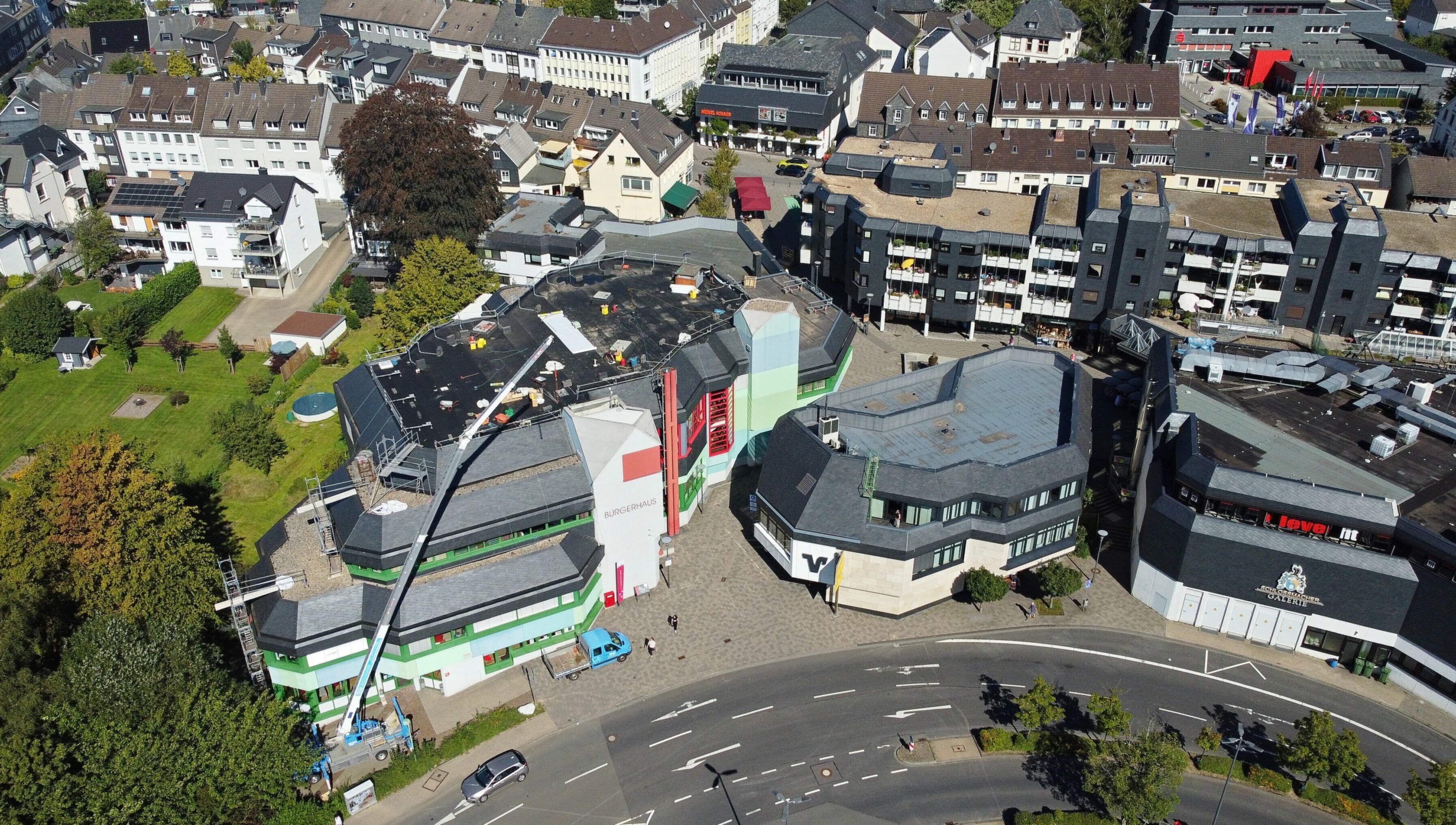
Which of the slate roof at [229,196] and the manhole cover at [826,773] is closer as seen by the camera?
the manhole cover at [826,773]

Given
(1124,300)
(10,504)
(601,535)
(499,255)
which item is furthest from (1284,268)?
(10,504)

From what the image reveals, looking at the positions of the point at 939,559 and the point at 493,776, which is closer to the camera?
the point at 493,776

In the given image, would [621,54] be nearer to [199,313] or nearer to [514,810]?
[199,313]

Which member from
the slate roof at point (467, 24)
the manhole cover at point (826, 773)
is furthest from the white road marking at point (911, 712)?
the slate roof at point (467, 24)

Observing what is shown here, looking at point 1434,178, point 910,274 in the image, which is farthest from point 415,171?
point 1434,178

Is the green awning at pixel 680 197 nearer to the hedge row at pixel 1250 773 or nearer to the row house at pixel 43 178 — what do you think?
the row house at pixel 43 178

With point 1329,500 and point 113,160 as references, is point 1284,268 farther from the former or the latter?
point 113,160
